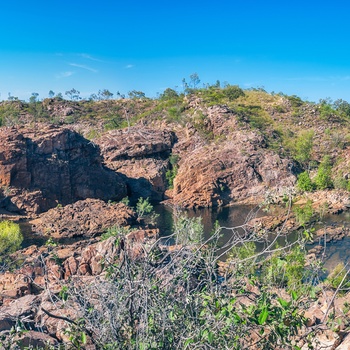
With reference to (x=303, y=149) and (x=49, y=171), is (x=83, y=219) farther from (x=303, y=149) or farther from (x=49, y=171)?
(x=303, y=149)

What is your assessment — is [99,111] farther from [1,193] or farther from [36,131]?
[1,193]

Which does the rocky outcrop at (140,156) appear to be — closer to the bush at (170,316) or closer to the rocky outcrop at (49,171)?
the rocky outcrop at (49,171)

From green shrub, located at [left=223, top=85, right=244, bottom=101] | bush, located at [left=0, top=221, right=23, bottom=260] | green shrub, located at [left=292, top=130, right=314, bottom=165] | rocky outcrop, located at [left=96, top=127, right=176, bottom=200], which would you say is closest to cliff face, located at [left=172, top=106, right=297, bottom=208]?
green shrub, located at [left=292, top=130, right=314, bottom=165]

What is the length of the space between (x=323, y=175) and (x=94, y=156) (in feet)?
97.6

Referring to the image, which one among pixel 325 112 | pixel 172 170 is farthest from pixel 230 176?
pixel 325 112

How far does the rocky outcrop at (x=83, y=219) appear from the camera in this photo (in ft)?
119

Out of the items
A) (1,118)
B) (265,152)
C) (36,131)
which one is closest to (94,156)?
(36,131)

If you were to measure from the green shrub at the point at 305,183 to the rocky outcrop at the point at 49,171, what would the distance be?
2314 cm

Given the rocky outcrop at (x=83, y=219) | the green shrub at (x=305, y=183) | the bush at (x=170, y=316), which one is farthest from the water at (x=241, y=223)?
the bush at (x=170, y=316)

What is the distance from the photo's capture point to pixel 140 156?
59719 mm

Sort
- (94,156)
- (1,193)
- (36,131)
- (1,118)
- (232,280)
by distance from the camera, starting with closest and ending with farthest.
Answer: (232,280) < (1,193) < (36,131) < (94,156) < (1,118)

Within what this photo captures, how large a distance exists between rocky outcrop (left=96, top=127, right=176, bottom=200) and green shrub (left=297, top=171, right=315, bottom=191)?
18816 mm

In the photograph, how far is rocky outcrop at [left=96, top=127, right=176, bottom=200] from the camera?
55375 millimetres

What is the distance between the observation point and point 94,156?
52.0 metres
